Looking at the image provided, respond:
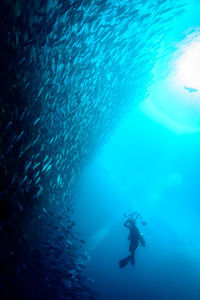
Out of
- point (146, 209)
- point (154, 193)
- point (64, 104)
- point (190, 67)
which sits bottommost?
point (64, 104)

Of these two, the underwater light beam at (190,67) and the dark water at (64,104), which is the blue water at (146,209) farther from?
the underwater light beam at (190,67)

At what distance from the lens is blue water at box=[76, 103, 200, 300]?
84.6 feet

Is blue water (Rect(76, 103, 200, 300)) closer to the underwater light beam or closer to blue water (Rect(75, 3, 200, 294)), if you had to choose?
blue water (Rect(75, 3, 200, 294))

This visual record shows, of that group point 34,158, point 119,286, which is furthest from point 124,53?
point 119,286

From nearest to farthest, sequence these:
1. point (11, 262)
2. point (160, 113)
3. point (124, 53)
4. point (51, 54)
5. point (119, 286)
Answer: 1. point (11, 262)
2. point (51, 54)
3. point (124, 53)
4. point (119, 286)
5. point (160, 113)

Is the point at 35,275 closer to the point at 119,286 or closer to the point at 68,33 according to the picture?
the point at 68,33

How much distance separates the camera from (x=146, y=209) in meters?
44.4

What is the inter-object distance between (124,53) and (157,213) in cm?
3841

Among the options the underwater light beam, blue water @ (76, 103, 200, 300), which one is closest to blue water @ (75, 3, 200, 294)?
blue water @ (76, 103, 200, 300)

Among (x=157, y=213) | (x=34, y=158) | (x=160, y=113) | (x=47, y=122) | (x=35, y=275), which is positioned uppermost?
(x=160, y=113)

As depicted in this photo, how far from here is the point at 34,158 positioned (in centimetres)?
630

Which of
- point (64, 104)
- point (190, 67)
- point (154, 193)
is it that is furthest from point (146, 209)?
point (64, 104)

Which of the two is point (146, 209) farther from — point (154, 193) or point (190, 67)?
point (190, 67)

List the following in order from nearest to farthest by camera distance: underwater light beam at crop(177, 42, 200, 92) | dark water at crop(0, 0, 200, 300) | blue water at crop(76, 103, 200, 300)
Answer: dark water at crop(0, 0, 200, 300) → underwater light beam at crop(177, 42, 200, 92) → blue water at crop(76, 103, 200, 300)
